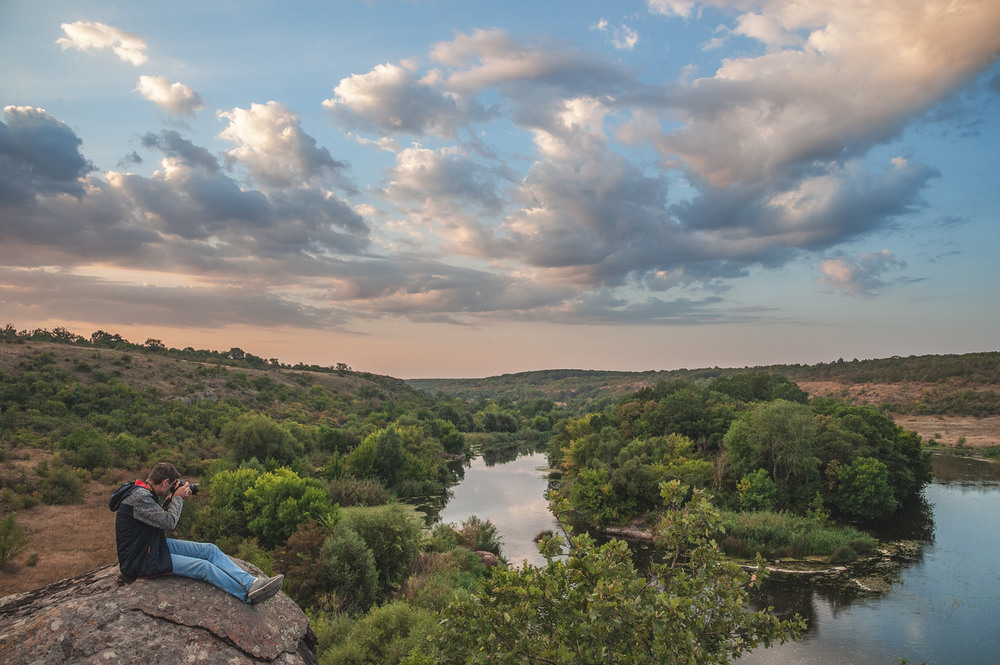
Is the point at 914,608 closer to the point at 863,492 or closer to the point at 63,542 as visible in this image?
the point at 863,492

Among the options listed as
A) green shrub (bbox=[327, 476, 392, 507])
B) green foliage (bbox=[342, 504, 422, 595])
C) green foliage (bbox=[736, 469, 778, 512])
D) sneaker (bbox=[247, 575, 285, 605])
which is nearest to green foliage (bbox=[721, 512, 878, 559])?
green foliage (bbox=[736, 469, 778, 512])

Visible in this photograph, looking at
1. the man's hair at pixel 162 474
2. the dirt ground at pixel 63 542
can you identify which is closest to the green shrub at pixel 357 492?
the dirt ground at pixel 63 542

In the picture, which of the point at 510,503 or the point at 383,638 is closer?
the point at 383,638

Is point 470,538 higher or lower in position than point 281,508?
lower

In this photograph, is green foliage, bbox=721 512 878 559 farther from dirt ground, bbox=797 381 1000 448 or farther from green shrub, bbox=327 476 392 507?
dirt ground, bbox=797 381 1000 448

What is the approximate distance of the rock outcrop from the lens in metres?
5.57

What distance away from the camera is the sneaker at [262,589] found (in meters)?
6.76

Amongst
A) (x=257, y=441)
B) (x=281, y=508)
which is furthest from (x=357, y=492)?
(x=281, y=508)

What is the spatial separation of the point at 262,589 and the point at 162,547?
131 cm

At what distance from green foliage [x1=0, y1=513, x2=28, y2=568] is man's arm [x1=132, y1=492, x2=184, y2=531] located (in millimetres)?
23719

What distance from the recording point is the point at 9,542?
2280cm

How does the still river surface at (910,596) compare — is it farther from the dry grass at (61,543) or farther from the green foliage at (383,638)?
the dry grass at (61,543)

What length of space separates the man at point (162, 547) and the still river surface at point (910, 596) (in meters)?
20.0

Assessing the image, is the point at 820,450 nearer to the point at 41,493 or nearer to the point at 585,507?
the point at 585,507
